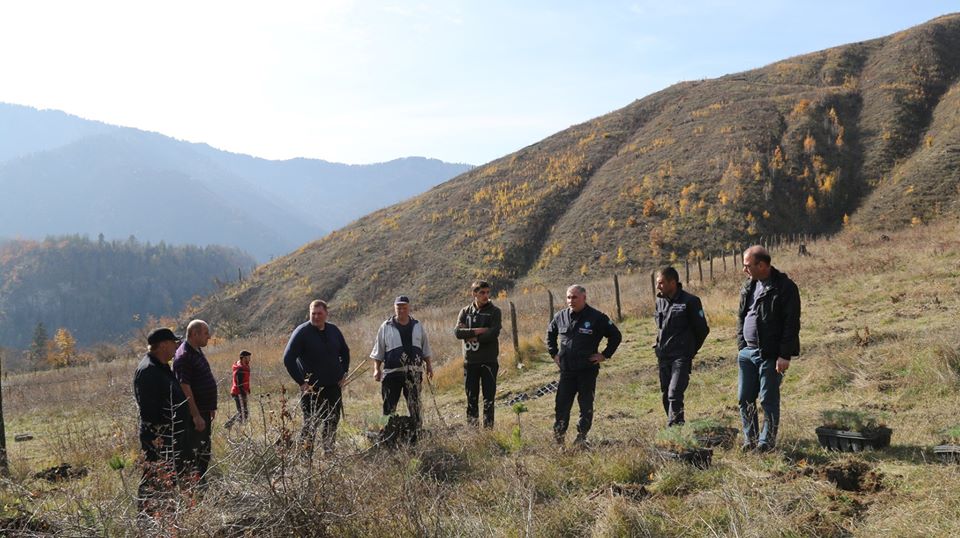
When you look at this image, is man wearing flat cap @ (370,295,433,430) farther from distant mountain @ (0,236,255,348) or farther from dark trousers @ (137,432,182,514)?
distant mountain @ (0,236,255,348)

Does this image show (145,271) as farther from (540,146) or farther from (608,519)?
(608,519)

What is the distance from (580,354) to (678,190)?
36778 millimetres

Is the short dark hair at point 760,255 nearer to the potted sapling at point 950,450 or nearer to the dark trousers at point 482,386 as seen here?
the potted sapling at point 950,450

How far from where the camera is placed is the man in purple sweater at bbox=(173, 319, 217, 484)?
490 cm

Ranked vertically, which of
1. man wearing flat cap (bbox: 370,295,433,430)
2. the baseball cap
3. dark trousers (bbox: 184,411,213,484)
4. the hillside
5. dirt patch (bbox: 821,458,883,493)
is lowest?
dirt patch (bbox: 821,458,883,493)

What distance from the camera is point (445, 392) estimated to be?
1178 cm

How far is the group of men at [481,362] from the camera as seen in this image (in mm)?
4484

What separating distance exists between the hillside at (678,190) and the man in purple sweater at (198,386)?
3089 cm

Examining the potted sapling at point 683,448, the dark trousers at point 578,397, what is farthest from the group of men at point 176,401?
the potted sapling at point 683,448

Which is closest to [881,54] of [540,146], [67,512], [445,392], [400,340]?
[540,146]

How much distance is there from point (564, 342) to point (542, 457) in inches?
51.4

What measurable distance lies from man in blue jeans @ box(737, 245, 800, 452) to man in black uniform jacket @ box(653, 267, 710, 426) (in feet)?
1.90

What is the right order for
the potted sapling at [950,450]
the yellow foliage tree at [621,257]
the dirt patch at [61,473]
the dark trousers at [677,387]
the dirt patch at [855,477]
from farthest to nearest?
the yellow foliage tree at [621,257] < the dirt patch at [61,473] < the dark trousers at [677,387] < the potted sapling at [950,450] < the dirt patch at [855,477]

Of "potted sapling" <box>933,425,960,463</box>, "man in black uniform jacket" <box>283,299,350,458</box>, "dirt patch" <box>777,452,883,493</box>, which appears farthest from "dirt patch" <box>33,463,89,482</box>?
"potted sapling" <box>933,425,960,463</box>
